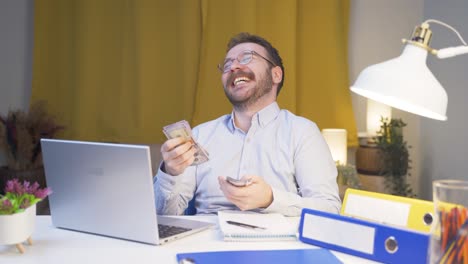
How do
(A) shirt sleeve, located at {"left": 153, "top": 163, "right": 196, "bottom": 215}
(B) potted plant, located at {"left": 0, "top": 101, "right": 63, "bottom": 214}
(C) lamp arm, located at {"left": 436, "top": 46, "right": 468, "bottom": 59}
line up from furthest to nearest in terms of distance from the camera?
(B) potted plant, located at {"left": 0, "top": 101, "right": 63, "bottom": 214}
(A) shirt sleeve, located at {"left": 153, "top": 163, "right": 196, "bottom": 215}
(C) lamp arm, located at {"left": 436, "top": 46, "right": 468, "bottom": 59}

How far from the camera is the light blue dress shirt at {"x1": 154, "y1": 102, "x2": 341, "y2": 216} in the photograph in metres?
1.61

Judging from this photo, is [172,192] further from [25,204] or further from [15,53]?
[15,53]

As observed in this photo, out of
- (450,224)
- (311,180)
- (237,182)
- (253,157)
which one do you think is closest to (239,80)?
(253,157)

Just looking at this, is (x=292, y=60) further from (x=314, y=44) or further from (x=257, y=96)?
(x=257, y=96)

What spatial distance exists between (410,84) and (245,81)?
44.2 inches

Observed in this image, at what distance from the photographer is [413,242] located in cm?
96

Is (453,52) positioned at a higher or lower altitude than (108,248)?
higher

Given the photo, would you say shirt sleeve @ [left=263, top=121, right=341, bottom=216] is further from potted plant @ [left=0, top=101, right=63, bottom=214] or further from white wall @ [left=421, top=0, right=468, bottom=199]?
potted plant @ [left=0, top=101, right=63, bottom=214]

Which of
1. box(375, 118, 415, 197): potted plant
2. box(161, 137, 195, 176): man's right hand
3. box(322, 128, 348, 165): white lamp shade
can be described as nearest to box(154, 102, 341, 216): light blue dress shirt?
box(161, 137, 195, 176): man's right hand

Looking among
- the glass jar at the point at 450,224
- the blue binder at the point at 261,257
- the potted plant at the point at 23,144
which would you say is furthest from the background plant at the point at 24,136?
the glass jar at the point at 450,224

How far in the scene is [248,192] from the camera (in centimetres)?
135

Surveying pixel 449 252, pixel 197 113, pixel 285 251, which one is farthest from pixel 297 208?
pixel 197 113

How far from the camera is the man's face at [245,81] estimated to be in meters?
1.88

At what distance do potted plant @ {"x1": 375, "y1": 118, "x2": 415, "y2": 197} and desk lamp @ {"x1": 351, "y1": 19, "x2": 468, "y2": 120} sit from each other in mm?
2631
